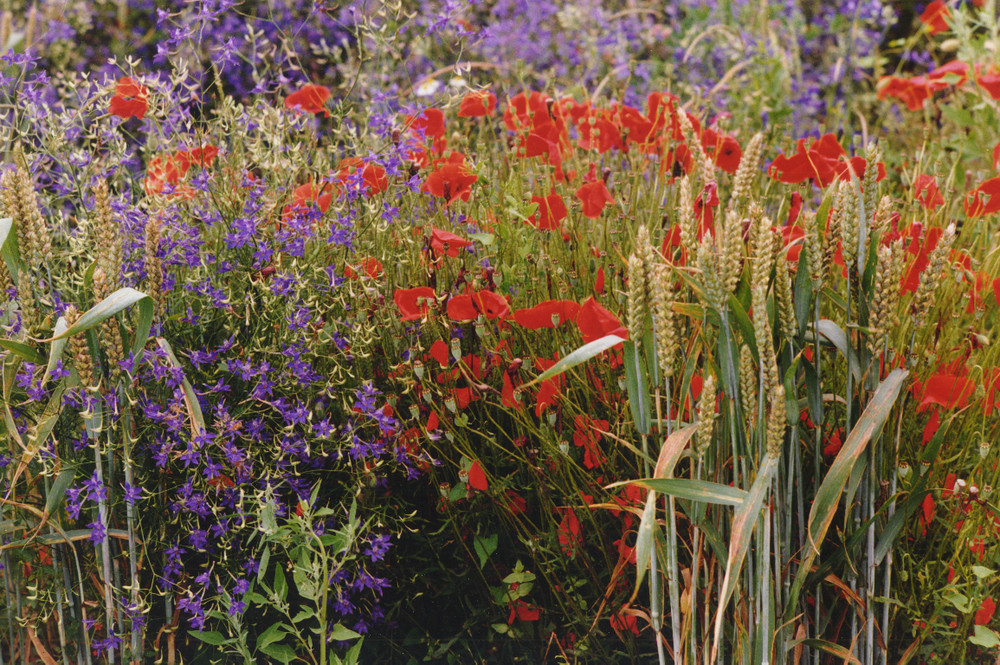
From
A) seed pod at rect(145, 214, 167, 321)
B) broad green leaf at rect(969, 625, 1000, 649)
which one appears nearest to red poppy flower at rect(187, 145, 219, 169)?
seed pod at rect(145, 214, 167, 321)

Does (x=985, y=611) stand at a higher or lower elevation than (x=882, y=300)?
lower

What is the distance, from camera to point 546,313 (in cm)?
136

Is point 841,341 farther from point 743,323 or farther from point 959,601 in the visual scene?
point 959,601

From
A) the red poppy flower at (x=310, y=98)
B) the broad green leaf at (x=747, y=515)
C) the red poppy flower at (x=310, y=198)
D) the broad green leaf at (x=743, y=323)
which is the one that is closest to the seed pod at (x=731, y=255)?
the broad green leaf at (x=743, y=323)

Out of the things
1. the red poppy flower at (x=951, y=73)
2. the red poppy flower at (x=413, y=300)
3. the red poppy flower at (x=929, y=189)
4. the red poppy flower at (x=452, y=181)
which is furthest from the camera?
the red poppy flower at (x=951, y=73)

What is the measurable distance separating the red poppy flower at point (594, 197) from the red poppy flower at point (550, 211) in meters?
0.04

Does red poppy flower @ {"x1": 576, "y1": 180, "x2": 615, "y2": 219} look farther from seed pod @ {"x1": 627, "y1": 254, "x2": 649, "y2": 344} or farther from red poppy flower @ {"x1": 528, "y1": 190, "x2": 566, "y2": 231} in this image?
seed pod @ {"x1": 627, "y1": 254, "x2": 649, "y2": 344}

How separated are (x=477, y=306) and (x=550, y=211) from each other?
24 cm

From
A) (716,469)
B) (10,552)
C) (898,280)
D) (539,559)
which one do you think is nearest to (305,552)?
(539,559)

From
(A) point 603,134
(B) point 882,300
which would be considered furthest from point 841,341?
(A) point 603,134

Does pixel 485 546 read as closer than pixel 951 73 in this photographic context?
Yes

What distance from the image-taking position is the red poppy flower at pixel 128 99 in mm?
1551

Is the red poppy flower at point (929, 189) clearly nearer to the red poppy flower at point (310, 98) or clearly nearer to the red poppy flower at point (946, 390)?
the red poppy flower at point (946, 390)

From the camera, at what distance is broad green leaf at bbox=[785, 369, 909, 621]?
1.16m
